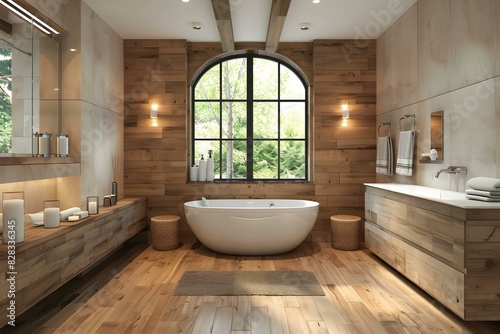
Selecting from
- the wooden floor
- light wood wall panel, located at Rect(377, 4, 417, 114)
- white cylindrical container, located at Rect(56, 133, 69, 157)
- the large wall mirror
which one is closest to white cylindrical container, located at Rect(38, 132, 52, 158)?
the large wall mirror

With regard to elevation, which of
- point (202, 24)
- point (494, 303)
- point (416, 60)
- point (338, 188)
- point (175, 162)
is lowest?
point (494, 303)

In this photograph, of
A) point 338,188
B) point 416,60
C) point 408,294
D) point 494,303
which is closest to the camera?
point 494,303

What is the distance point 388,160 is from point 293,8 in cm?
206

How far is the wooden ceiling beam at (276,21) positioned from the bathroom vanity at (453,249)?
2.05 metres

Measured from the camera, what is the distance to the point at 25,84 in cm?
298

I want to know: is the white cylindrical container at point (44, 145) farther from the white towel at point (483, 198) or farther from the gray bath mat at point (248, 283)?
the white towel at point (483, 198)

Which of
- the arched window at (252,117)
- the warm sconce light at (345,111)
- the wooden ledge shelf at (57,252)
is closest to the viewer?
the wooden ledge shelf at (57,252)

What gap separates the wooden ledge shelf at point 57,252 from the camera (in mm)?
2236

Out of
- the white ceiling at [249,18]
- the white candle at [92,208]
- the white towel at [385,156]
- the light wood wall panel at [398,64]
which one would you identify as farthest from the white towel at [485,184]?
the white candle at [92,208]

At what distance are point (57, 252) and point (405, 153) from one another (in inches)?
133

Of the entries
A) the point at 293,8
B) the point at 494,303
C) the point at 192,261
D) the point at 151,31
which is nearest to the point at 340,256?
the point at 192,261

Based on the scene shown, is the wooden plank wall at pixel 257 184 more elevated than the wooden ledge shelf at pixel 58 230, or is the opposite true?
the wooden plank wall at pixel 257 184

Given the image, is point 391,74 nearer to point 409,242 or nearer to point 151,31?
point 409,242

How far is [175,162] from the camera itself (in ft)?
16.6
